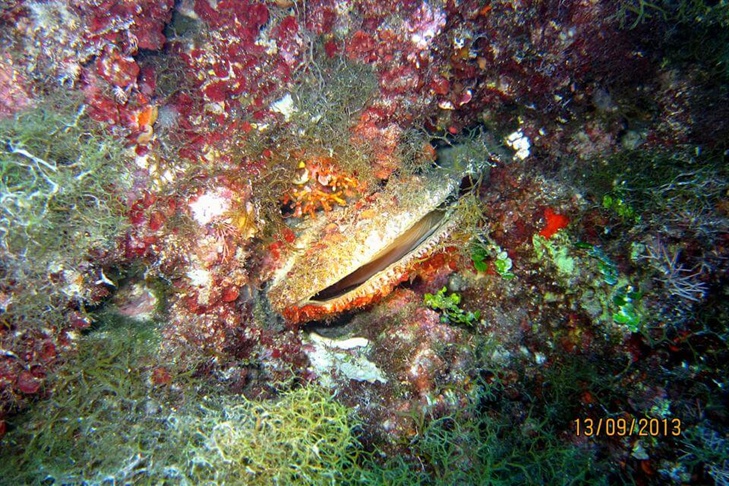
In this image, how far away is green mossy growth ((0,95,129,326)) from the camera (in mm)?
2068

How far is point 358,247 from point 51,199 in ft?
7.43

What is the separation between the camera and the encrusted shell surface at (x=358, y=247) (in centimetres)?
326

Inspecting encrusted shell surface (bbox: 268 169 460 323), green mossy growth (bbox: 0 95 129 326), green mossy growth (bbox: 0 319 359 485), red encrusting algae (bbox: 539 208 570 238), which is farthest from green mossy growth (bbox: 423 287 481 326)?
green mossy growth (bbox: 0 95 129 326)

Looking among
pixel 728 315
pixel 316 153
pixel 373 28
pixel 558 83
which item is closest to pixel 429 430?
pixel 728 315

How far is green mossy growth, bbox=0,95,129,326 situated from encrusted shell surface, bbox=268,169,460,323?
1.49 m

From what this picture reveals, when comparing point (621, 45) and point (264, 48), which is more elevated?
point (264, 48)

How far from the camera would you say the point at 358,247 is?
325cm

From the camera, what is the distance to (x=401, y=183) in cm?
332

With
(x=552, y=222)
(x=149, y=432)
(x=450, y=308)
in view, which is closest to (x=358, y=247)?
(x=450, y=308)

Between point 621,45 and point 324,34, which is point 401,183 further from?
point 621,45

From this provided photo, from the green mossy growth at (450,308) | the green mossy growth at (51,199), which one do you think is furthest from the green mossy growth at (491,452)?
the green mossy growth at (51,199)

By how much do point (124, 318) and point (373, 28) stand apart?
3.09m
